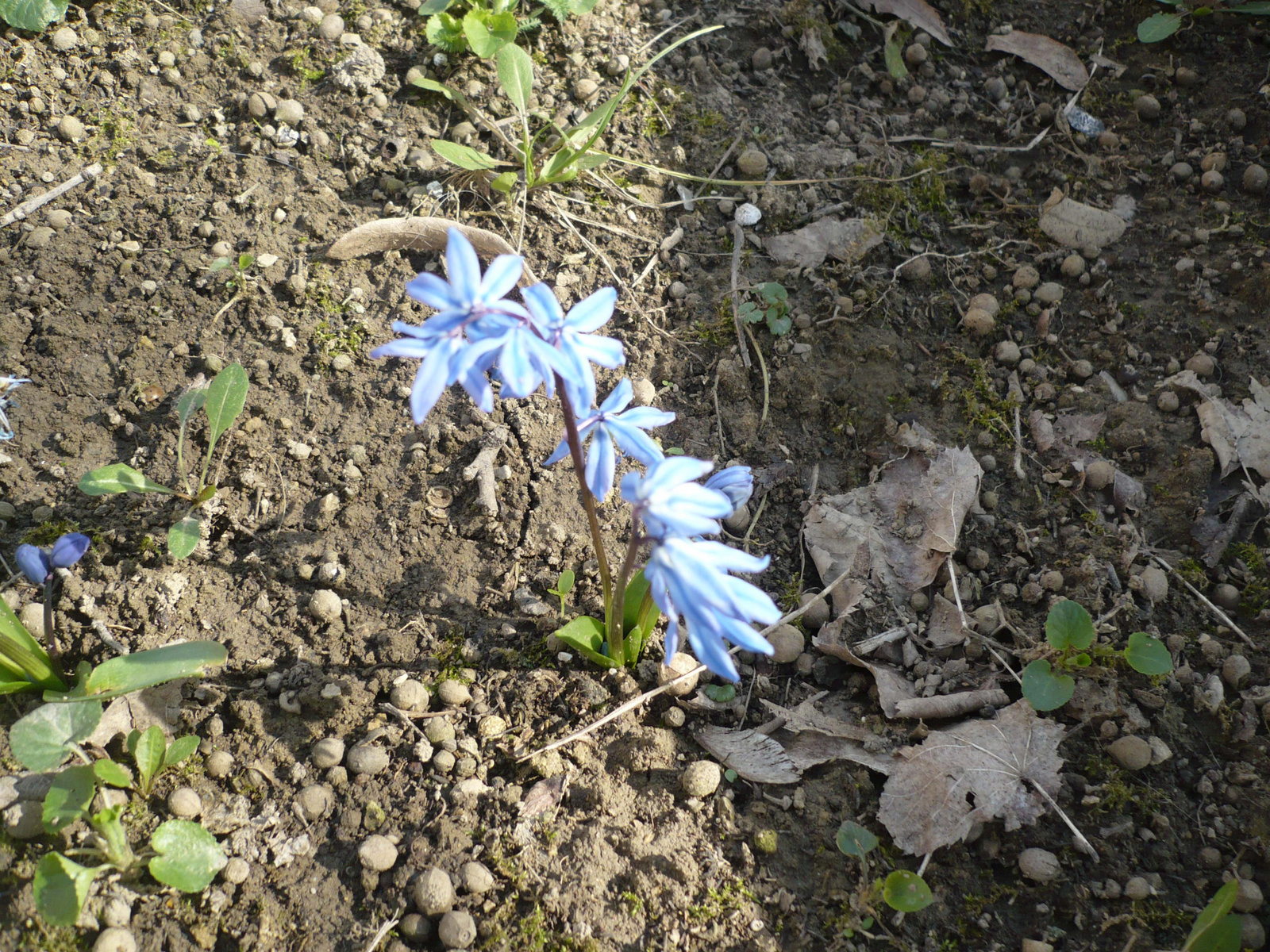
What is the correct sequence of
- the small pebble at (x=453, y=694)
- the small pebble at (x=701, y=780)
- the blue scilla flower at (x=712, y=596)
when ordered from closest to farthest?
the blue scilla flower at (x=712, y=596)
the small pebble at (x=701, y=780)
the small pebble at (x=453, y=694)

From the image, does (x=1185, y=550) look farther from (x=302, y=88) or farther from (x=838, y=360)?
(x=302, y=88)

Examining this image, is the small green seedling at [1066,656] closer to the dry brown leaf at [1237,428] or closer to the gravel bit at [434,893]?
the dry brown leaf at [1237,428]

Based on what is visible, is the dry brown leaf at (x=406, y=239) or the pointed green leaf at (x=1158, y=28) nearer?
the dry brown leaf at (x=406, y=239)

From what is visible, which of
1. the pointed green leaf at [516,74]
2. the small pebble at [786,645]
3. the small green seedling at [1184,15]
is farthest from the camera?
the small green seedling at [1184,15]

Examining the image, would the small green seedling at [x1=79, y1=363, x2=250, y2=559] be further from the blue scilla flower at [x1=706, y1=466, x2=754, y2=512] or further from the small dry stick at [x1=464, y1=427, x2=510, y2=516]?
the blue scilla flower at [x1=706, y1=466, x2=754, y2=512]

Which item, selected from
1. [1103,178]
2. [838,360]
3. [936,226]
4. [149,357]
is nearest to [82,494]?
[149,357]

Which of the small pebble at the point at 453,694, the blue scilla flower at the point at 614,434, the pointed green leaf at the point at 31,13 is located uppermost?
the pointed green leaf at the point at 31,13

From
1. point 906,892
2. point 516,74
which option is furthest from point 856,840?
point 516,74

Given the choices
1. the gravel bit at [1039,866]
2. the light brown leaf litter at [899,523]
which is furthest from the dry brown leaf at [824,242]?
the gravel bit at [1039,866]
